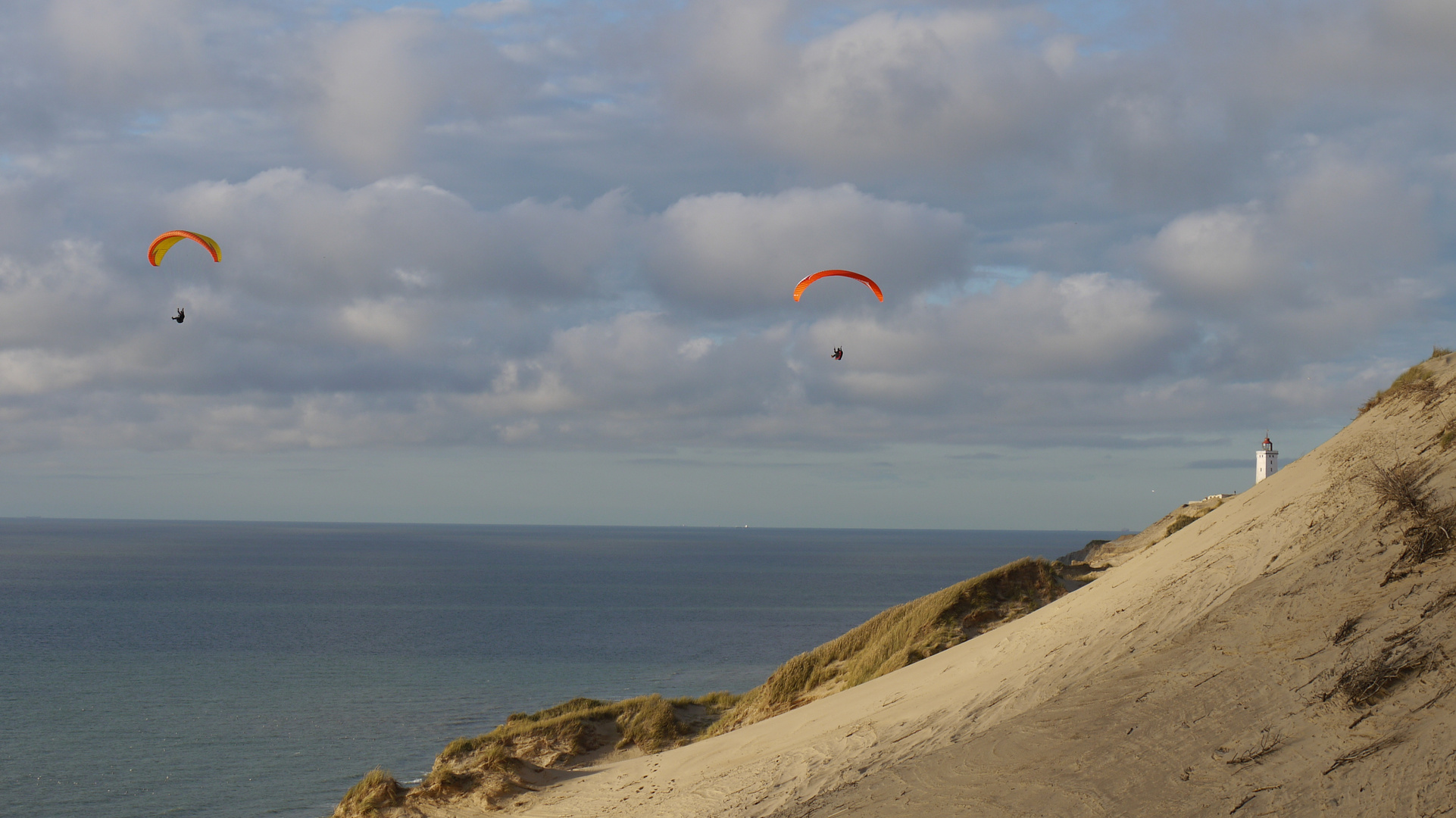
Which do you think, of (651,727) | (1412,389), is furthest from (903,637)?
(1412,389)

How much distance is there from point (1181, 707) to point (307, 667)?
6005 centimetres

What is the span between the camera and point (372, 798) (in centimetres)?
2150

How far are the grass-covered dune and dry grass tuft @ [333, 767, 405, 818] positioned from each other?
0.09 feet

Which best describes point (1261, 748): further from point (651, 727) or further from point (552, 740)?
point (552, 740)

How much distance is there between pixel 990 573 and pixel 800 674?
20.7ft

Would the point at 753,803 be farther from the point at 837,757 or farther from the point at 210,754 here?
the point at 210,754

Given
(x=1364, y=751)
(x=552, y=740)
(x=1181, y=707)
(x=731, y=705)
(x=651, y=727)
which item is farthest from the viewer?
(x=731, y=705)

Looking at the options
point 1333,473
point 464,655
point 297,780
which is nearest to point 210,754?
point 297,780

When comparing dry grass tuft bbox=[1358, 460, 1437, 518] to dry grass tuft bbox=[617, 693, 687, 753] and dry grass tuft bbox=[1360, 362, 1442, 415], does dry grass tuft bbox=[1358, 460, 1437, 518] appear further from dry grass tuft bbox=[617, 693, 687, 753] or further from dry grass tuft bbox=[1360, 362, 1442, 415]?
dry grass tuft bbox=[617, 693, 687, 753]

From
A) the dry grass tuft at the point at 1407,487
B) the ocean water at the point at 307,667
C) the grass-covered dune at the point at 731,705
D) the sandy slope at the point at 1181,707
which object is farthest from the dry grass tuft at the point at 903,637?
the ocean water at the point at 307,667

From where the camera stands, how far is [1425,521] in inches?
550

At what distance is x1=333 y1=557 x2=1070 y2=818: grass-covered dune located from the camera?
2216 cm

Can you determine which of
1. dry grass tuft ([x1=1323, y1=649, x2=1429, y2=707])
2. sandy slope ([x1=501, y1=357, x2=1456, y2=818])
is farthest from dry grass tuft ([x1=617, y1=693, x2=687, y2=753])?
dry grass tuft ([x1=1323, y1=649, x2=1429, y2=707])

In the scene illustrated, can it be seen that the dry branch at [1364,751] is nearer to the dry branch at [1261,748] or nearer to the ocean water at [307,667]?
the dry branch at [1261,748]
